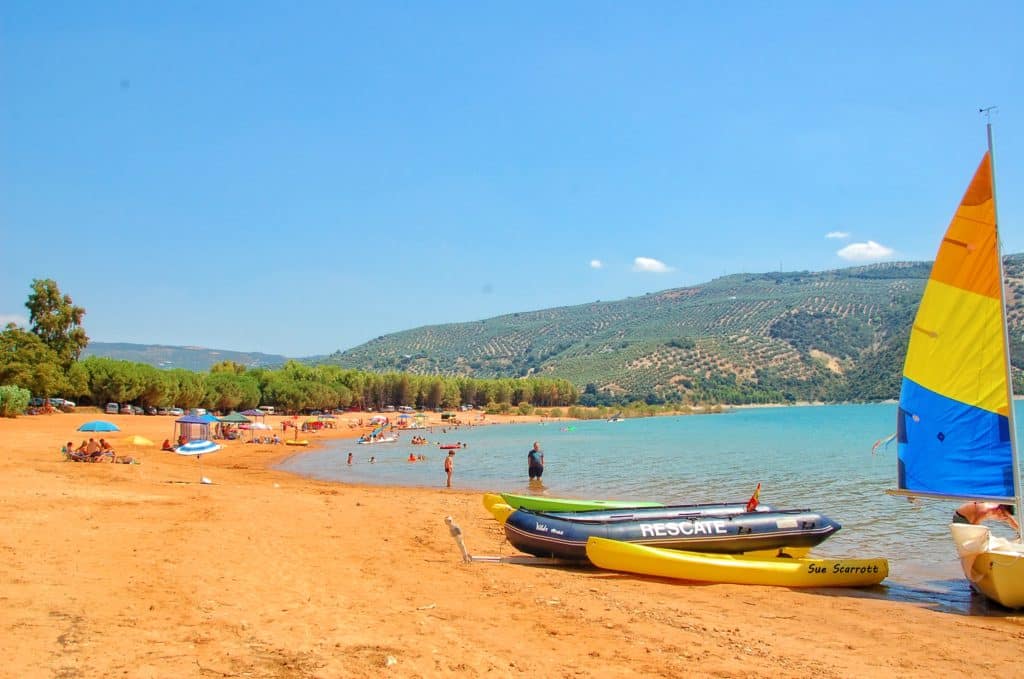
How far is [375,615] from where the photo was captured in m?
8.19

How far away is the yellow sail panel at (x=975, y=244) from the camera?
1057 cm

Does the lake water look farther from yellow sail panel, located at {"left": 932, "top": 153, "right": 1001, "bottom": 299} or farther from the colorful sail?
yellow sail panel, located at {"left": 932, "top": 153, "right": 1001, "bottom": 299}

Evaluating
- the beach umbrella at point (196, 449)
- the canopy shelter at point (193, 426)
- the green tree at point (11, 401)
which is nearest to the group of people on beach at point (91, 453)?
the beach umbrella at point (196, 449)

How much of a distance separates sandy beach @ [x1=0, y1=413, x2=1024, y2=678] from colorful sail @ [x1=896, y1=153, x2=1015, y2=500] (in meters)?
1.92

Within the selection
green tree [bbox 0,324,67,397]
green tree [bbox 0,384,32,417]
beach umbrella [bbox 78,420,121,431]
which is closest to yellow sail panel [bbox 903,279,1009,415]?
beach umbrella [bbox 78,420,121,431]

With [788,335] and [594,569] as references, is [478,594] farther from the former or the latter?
[788,335]

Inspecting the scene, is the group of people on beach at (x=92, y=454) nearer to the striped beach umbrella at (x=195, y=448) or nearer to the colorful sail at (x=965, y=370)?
the striped beach umbrella at (x=195, y=448)

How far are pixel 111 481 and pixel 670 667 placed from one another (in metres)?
17.1

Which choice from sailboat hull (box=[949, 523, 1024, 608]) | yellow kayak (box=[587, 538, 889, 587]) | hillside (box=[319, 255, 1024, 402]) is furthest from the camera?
hillside (box=[319, 255, 1024, 402])

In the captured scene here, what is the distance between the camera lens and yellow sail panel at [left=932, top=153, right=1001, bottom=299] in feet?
34.7

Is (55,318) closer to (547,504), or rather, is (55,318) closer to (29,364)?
(29,364)

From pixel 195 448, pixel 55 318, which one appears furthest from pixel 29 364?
pixel 195 448

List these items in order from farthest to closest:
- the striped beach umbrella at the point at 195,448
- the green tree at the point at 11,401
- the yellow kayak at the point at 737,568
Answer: the green tree at the point at 11,401 < the striped beach umbrella at the point at 195,448 < the yellow kayak at the point at 737,568

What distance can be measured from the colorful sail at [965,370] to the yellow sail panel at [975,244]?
1cm
